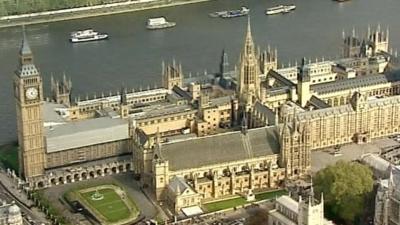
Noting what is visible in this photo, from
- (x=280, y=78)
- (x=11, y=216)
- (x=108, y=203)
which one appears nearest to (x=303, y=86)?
(x=280, y=78)

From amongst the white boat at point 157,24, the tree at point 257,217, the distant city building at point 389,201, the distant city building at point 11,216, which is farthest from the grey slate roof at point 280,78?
the white boat at point 157,24

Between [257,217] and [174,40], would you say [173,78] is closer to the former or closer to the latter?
[257,217]

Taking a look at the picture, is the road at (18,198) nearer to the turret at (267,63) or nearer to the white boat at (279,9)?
the turret at (267,63)

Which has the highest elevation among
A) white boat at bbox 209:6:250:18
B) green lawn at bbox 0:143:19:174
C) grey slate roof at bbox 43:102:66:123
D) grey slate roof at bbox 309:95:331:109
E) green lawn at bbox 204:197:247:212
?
grey slate roof at bbox 43:102:66:123

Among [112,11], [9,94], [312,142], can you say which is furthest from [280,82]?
[112,11]

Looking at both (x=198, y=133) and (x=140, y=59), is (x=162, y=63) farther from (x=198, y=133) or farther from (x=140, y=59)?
(x=198, y=133)

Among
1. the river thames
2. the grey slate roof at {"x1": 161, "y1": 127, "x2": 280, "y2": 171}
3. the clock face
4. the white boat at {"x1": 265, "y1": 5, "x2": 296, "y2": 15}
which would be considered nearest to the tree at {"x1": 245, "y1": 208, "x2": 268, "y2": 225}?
the grey slate roof at {"x1": 161, "y1": 127, "x2": 280, "y2": 171}

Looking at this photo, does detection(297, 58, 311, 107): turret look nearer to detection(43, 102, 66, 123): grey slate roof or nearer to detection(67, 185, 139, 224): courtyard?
detection(43, 102, 66, 123): grey slate roof
